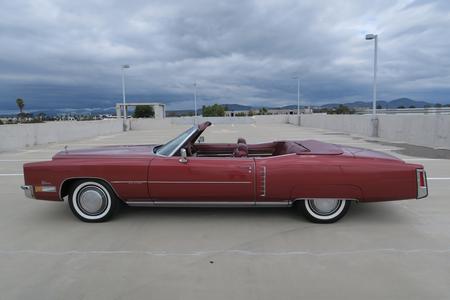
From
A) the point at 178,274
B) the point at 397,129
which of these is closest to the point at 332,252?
the point at 178,274

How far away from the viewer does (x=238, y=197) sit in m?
3.98

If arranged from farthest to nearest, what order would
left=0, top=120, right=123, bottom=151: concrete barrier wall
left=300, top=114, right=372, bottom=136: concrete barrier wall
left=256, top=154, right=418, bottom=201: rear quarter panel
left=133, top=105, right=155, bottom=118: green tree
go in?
1. left=133, top=105, right=155, bottom=118: green tree
2. left=300, top=114, right=372, bottom=136: concrete barrier wall
3. left=0, top=120, right=123, bottom=151: concrete barrier wall
4. left=256, top=154, right=418, bottom=201: rear quarter panel

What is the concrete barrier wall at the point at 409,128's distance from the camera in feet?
39.2

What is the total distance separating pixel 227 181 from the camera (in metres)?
3.93

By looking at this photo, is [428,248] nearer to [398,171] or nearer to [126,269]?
[398,171]

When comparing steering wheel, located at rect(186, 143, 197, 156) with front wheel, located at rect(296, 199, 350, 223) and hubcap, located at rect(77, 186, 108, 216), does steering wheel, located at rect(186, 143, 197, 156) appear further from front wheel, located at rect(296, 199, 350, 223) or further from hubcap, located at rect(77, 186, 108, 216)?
front wheel, located at rect(296, 199, 350, 223)

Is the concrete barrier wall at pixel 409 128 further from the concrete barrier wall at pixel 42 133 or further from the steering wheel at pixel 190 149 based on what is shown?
the concrete barrier wall at pixel 42 133

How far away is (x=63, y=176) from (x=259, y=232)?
2451 mm

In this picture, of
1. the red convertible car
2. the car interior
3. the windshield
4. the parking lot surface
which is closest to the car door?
the red convertible car

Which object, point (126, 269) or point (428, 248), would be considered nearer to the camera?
point (126, 269)

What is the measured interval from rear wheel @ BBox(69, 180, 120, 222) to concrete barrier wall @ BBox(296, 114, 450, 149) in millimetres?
11755

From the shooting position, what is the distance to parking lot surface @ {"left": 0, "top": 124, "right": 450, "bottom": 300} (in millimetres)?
2670

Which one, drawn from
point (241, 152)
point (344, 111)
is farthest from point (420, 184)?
point (344, 111)

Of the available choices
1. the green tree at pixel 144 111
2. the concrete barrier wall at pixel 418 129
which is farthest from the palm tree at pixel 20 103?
the concrete barrier wall at pixel 418 129
